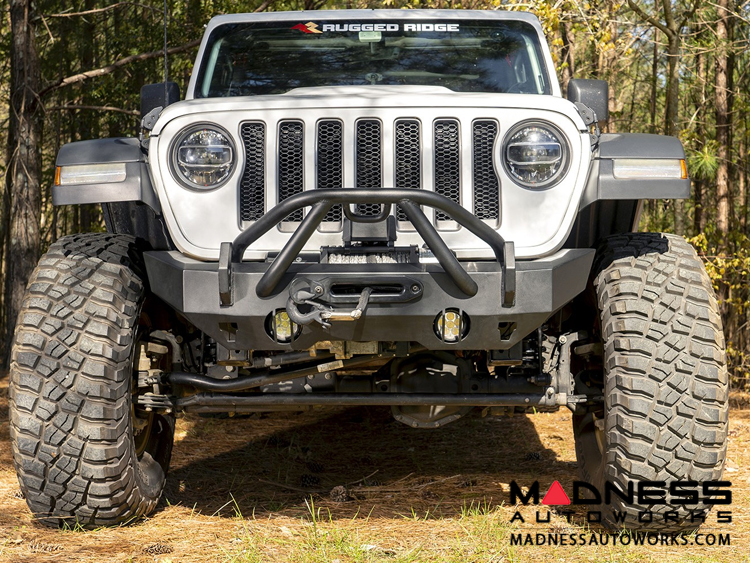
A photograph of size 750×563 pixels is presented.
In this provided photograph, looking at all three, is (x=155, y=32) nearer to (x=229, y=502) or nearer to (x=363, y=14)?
(x=363, y=14)

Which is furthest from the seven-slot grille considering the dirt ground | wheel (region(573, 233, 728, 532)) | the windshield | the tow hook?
the dirt ground

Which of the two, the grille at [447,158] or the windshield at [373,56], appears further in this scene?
the windshield at [373,56]

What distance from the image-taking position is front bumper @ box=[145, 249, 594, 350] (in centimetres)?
315

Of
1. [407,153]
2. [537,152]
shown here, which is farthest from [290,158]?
[537,152]

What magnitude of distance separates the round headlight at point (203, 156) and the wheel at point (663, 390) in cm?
164

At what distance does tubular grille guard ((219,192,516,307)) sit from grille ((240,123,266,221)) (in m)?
0.38

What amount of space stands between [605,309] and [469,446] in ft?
8.40

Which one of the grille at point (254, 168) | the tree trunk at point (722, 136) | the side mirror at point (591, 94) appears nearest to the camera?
the grille at point (254, 168)

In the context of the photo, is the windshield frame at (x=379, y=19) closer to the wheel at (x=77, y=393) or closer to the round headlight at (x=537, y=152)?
the round headlight at (x=537, y=152)

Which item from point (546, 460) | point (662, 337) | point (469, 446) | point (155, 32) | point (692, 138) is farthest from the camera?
point (155, 32)

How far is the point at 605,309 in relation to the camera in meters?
3.54

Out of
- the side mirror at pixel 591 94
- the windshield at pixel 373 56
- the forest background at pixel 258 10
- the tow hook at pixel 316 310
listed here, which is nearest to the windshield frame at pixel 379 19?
the windshield at pixel 373 56

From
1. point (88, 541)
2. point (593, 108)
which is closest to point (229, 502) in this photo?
point (88, 541)

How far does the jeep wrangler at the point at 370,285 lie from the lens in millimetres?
3182
